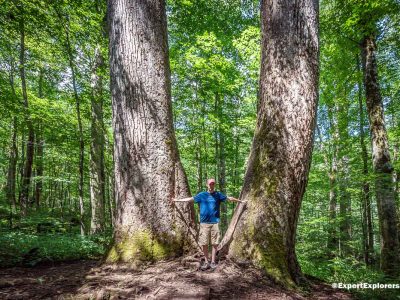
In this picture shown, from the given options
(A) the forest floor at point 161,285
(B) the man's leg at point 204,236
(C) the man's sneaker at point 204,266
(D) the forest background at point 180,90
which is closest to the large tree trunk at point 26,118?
(D) the forest background at point 180,90

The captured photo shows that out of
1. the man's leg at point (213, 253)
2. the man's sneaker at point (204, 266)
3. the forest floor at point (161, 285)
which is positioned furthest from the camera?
the man's leg at point (213, 253)

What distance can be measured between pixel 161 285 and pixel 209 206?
1715mm

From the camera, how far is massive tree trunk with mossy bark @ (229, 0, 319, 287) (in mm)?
3516

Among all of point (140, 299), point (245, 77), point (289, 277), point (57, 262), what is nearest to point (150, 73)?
point (140, 299)

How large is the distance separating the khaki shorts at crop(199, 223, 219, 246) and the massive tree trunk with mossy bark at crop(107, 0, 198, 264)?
207mm

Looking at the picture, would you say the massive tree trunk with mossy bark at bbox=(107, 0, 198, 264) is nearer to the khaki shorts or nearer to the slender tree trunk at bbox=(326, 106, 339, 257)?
the khaki shorts

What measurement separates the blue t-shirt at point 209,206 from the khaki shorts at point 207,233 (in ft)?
0.27

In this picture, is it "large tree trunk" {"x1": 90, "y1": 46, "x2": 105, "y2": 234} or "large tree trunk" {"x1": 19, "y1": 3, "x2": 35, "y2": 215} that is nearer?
"large tree trunk" {"x1": 19, "y1": 3, "x2": 35, "y2": 215}

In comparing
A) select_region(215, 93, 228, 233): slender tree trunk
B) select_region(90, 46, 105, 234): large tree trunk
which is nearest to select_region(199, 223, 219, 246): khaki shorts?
select_region(90, 46, 105, 234): large tree trunk

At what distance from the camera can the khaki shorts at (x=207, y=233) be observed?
4.05 metres

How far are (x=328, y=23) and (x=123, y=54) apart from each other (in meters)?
7.25

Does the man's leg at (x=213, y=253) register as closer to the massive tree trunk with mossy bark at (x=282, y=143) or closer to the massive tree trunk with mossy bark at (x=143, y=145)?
the massive tree trunk with mossy bark at (x=282, y=143)

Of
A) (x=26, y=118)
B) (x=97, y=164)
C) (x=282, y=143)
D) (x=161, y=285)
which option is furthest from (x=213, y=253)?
(x=26, y=118)

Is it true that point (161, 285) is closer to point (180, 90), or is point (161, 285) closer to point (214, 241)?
point (214, 241)
